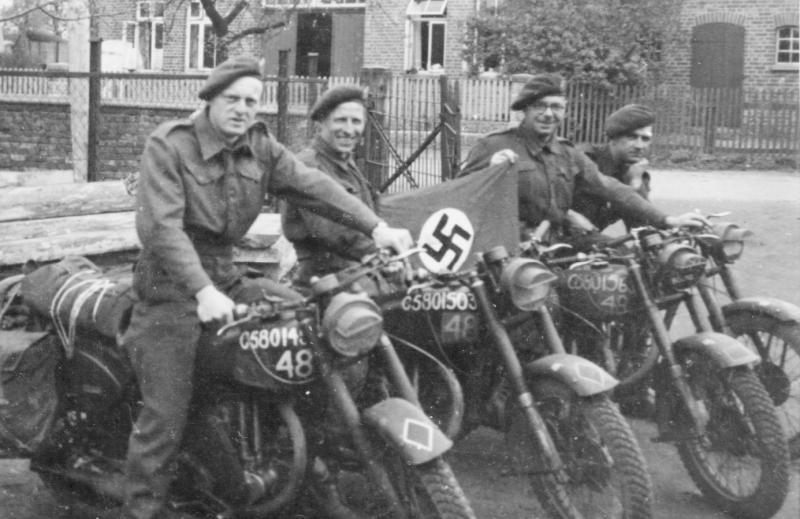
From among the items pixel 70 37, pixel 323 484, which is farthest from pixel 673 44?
pixel 323 484

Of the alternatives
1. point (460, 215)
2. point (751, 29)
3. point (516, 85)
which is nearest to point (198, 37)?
point (751, 29)

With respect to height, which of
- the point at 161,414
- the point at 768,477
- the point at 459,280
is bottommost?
the point at 768,477

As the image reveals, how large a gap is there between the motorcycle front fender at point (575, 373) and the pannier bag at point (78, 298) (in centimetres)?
165

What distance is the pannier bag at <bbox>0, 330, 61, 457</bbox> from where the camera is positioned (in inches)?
211

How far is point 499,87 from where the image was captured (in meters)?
23.8

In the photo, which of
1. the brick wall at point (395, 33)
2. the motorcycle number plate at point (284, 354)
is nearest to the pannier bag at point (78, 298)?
the motorcycle number plate at point (284, 354)

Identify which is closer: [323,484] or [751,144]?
[323,484]

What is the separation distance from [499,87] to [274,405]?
19481 mm

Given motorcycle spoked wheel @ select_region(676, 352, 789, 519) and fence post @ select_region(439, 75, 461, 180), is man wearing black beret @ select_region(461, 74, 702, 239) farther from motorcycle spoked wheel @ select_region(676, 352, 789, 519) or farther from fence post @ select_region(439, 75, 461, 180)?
fence post @ select_region(439, 75, 461, 180)

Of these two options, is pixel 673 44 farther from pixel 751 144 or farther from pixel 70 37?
pixel 70 37

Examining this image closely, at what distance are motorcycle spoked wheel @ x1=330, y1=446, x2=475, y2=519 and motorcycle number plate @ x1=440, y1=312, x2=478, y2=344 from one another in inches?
43.5

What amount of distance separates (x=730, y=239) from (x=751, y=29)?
71.9 ft

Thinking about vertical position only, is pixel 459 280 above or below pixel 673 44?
below

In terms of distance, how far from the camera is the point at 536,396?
513 cm
